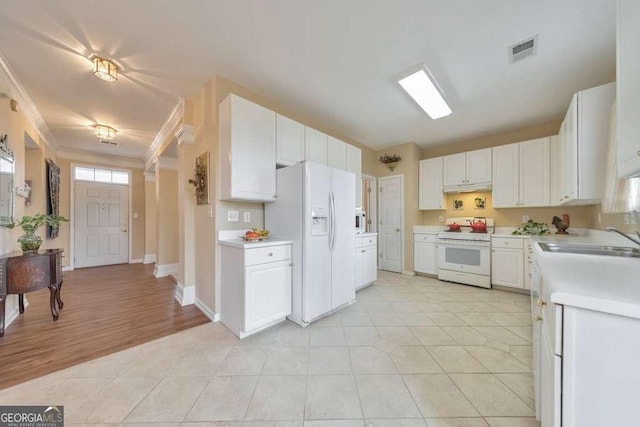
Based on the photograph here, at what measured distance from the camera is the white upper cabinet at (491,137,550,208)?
10.9 ft

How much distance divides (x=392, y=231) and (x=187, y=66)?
4.18 metres

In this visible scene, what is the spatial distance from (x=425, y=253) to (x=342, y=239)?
234 cm

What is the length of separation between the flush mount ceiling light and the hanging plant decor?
241 cm

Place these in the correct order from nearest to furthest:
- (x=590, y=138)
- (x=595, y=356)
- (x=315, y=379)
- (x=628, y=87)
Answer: (x=595, y=356)
(x=628, y=87)
(x=315, y=379)
(x=590, y=138)

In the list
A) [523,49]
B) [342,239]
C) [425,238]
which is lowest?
[425,238]

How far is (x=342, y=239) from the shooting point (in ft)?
9.04

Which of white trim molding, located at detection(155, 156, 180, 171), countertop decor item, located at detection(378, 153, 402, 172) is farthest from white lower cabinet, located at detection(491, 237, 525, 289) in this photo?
white trim molding, located at detection(155, 156, 180, 171)

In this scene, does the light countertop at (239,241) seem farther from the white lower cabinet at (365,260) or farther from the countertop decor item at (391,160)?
the countertop decor item at (391,160)

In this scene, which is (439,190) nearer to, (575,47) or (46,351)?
(575,47)

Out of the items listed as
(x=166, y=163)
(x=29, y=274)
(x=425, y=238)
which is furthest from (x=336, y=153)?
(x=29, y=274)

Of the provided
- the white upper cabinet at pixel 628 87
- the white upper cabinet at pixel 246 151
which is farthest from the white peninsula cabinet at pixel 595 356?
the white upper cabinet at pixel 246 151

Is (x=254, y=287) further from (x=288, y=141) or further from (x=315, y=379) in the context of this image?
(x=288, y=141)

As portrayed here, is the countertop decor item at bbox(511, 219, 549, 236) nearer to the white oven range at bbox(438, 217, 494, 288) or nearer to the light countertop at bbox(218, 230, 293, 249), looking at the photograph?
the white oven range at bbox(438, 217, 494, 288)

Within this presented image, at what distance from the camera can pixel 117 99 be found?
9.76ft
